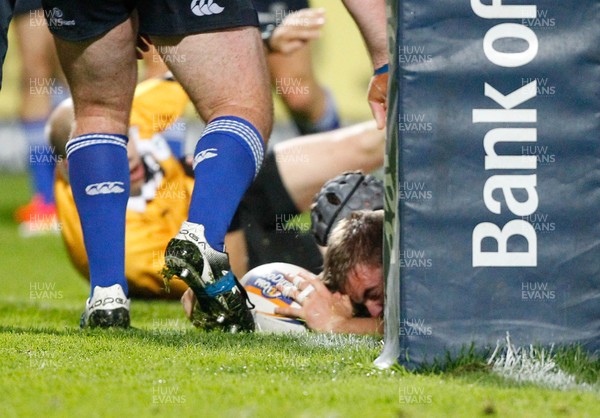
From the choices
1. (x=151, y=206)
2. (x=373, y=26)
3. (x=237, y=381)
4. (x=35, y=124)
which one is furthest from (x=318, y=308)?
(x=35, y=124)

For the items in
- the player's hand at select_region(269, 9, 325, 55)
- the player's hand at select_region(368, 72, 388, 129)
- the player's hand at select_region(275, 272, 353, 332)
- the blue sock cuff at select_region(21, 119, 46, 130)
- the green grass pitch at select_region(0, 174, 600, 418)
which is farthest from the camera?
the blue sock cuff at select_region(21, 119, 46, 130)

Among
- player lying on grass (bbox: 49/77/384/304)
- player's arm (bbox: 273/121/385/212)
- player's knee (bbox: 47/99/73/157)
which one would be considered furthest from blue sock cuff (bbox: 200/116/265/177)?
player's knee (bbox: 47/99/73/157)

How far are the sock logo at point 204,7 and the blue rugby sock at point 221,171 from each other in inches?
11.4

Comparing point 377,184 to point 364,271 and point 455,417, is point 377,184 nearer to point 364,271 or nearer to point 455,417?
point 364,271

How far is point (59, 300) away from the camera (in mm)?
4734

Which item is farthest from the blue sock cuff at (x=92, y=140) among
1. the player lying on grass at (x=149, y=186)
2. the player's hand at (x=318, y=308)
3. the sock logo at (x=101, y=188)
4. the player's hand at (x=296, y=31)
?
the player's hand at (x=296, y=31)

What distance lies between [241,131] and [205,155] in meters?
0.12

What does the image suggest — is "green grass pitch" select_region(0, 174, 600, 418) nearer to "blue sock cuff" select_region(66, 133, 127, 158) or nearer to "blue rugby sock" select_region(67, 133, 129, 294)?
"blue rugby sock" select_region(67, 133, 129, 294)

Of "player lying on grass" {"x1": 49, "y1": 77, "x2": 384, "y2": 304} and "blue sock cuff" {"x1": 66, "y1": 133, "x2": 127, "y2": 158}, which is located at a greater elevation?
"blue sock cuff" {"x1": 66, "y1": 133, "x2": 127, "y2": 158}

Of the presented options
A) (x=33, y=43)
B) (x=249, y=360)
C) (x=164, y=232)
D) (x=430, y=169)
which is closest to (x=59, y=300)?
(x=164, y=232)

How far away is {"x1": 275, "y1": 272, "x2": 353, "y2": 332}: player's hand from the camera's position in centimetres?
316

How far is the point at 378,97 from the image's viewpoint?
2922 millimetres

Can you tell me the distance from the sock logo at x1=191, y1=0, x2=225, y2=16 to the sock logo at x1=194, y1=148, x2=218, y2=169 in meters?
0.37

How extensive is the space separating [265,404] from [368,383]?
0.97ft
